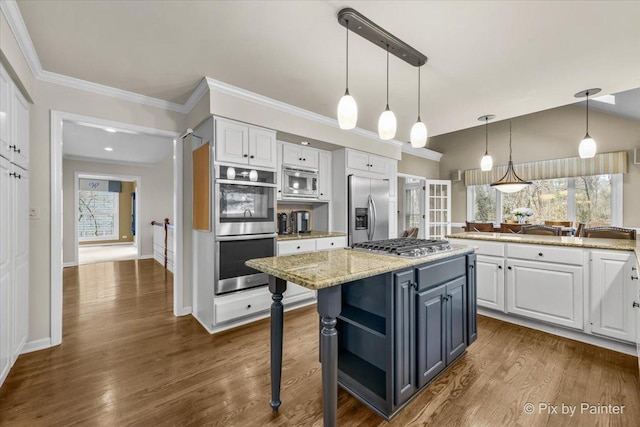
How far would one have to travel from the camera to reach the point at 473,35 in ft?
6.54

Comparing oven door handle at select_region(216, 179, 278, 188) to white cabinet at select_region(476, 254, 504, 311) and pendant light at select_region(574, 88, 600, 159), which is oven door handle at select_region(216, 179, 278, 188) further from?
pendant light at select_region(574, 88, 600, 159)

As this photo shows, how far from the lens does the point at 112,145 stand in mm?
5156

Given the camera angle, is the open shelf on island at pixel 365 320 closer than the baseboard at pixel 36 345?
Yes

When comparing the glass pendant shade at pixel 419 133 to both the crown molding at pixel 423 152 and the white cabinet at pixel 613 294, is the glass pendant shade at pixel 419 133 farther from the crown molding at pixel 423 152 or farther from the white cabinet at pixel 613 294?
the crown molding at pixel 423 152

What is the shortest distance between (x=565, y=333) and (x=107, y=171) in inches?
342

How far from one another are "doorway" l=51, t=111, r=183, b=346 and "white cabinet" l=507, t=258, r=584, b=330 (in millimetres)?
3646

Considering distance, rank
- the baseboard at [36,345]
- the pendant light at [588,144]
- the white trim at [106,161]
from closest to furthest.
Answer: the baseboard at [36,345] < the pendant light at [588,144] < the white trim at [106,161]

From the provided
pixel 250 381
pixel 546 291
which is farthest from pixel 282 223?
pixel 546 291

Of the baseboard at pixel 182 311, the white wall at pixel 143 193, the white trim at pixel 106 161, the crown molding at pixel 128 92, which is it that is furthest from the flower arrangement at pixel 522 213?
the white trim at pixel 106 161

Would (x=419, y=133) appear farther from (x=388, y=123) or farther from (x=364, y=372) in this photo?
(x=364, y=372)

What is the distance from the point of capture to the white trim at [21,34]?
1.65 meters

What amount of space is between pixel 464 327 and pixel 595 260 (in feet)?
4.41

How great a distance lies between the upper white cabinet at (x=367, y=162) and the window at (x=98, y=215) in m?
9.47

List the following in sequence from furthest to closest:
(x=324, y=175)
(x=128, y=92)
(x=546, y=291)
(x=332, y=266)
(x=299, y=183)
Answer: (x=324, y=175)
(x=299, y=183)
(x=128, y=92)
(x=546, y=291)
(x=332, y=266)
